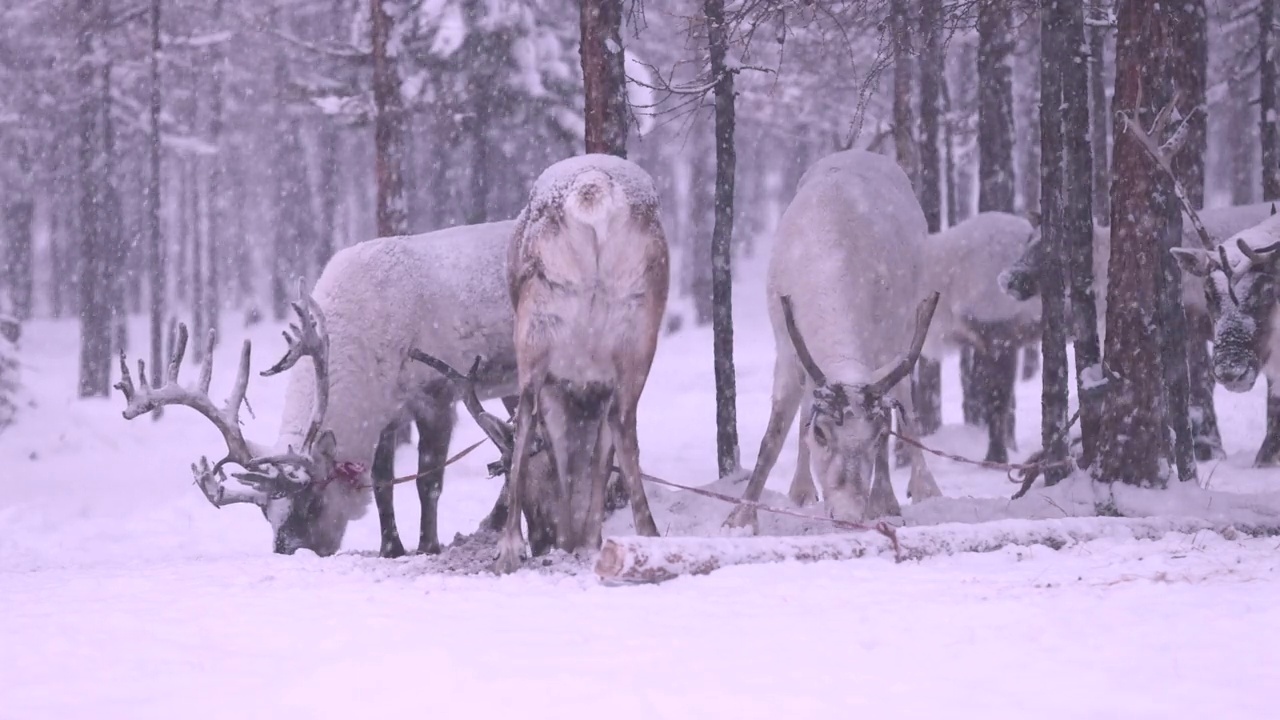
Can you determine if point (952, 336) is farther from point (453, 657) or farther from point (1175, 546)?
point (453, 657)

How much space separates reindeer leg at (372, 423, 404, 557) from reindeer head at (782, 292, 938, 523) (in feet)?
9.62

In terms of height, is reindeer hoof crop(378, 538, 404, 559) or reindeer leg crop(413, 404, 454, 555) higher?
reindeer leg crop(413, 404, 454, 555)

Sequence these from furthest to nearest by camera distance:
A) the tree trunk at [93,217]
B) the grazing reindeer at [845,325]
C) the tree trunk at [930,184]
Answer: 1. the tree trunk at [93,217]
2. the tree trunk at [930,184]
3. the grazing reindeer at [845,325]

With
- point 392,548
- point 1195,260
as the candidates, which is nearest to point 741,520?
point 392,548

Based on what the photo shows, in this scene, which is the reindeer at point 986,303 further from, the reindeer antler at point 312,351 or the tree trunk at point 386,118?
the reindeer antler at point 312,351

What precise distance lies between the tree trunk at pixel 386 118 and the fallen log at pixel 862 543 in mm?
9572

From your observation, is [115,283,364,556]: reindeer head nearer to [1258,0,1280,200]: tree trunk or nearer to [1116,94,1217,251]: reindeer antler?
[1116,94,1217,251]: reindeer antler

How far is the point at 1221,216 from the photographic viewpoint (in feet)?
39.7

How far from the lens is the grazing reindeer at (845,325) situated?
7266mm

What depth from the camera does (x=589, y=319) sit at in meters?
6.70

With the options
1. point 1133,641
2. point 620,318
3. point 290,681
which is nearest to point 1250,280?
point 620,318

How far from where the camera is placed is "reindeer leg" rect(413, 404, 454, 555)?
851 cm

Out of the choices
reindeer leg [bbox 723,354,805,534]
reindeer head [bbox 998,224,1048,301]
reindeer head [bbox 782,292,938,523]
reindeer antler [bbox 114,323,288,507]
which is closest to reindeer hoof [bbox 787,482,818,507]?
reindeer leg [bbox 723,354,805,534]

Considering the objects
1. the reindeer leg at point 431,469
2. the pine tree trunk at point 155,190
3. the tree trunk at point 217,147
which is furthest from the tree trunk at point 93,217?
the reindeer leg at point 431,469
